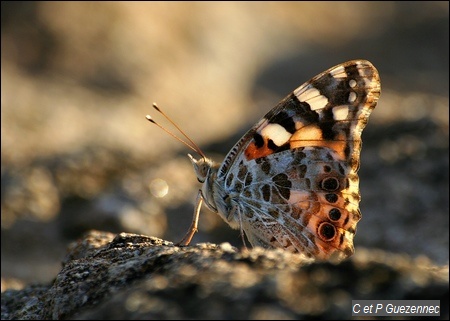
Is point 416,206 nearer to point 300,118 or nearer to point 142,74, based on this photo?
point 300,118

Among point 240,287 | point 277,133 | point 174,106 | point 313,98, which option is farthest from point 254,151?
point 174,106

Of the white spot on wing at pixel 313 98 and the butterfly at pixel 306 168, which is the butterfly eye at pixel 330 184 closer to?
the butterfly at pixel 306 168

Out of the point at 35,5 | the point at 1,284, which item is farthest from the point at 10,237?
the point at 35,5

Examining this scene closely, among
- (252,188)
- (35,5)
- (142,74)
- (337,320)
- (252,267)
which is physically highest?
(35,5)

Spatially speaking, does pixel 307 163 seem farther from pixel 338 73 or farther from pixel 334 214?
pixel 338 73

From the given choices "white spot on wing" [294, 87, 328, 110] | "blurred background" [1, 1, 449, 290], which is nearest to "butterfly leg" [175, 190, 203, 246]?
"white spot on wing" [294, 87, 328, 110]

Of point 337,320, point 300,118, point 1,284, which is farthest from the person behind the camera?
point 1,284

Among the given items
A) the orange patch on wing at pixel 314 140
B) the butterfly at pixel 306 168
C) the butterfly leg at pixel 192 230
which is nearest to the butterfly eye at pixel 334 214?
the butterfly at pixel 306 168
